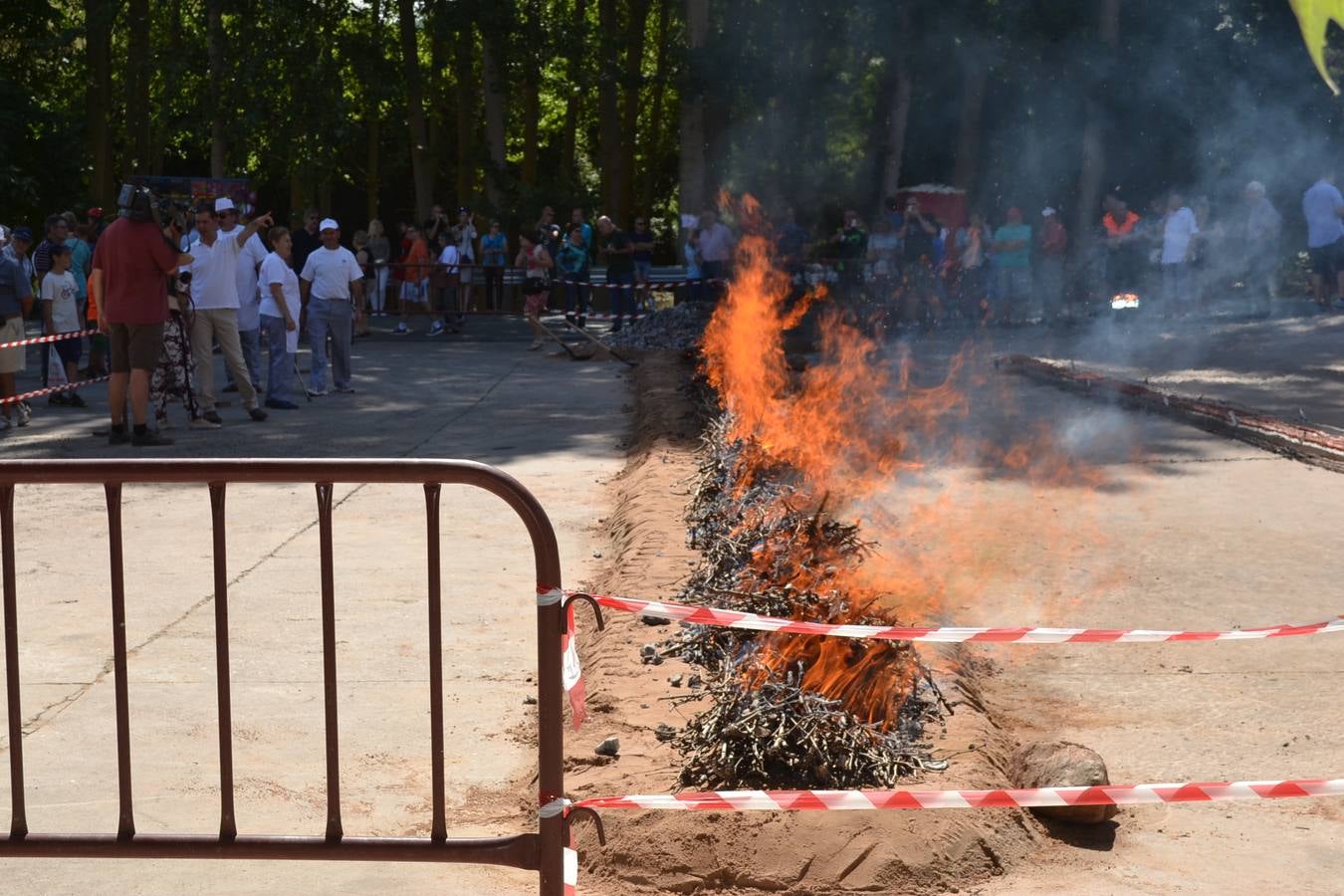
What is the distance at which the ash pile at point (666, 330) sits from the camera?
2206 centimetres

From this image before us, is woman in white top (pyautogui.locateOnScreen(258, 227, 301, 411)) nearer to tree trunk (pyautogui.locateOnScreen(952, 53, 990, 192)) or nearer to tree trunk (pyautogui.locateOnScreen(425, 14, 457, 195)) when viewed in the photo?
tree trunk (pyautogui.locateOnScreen(952, 53, 990, 192))

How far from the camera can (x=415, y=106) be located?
1404 inches

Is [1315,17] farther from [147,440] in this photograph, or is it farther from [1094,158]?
[1094,158]

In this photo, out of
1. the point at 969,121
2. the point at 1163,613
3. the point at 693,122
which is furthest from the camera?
the point at 969,121

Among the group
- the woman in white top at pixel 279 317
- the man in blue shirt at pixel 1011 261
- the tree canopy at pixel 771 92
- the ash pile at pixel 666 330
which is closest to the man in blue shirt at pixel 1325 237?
the man in blue shirt at pixel 1011 261

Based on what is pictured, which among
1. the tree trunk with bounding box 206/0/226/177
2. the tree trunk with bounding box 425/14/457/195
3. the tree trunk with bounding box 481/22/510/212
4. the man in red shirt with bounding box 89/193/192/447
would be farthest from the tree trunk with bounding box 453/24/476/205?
the man in red shirt with bounding box 89/193/192/447

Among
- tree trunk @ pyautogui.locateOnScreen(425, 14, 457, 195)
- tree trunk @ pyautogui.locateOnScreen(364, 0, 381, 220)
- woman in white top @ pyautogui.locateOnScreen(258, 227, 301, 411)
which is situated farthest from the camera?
tree trunk @ pyautogui.locateOnScreen(364, 0, 381, 220)

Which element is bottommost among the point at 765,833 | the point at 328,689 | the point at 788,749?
the point at 765,833

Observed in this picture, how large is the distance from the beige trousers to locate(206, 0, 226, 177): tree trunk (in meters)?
21.8

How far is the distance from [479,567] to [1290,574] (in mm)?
4263

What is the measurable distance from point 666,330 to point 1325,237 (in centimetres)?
947

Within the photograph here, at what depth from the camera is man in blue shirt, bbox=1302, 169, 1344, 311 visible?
20906 mm

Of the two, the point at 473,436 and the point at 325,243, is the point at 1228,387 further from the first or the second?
the point at 325,243

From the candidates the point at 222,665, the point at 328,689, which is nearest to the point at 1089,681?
the point at 328,689
